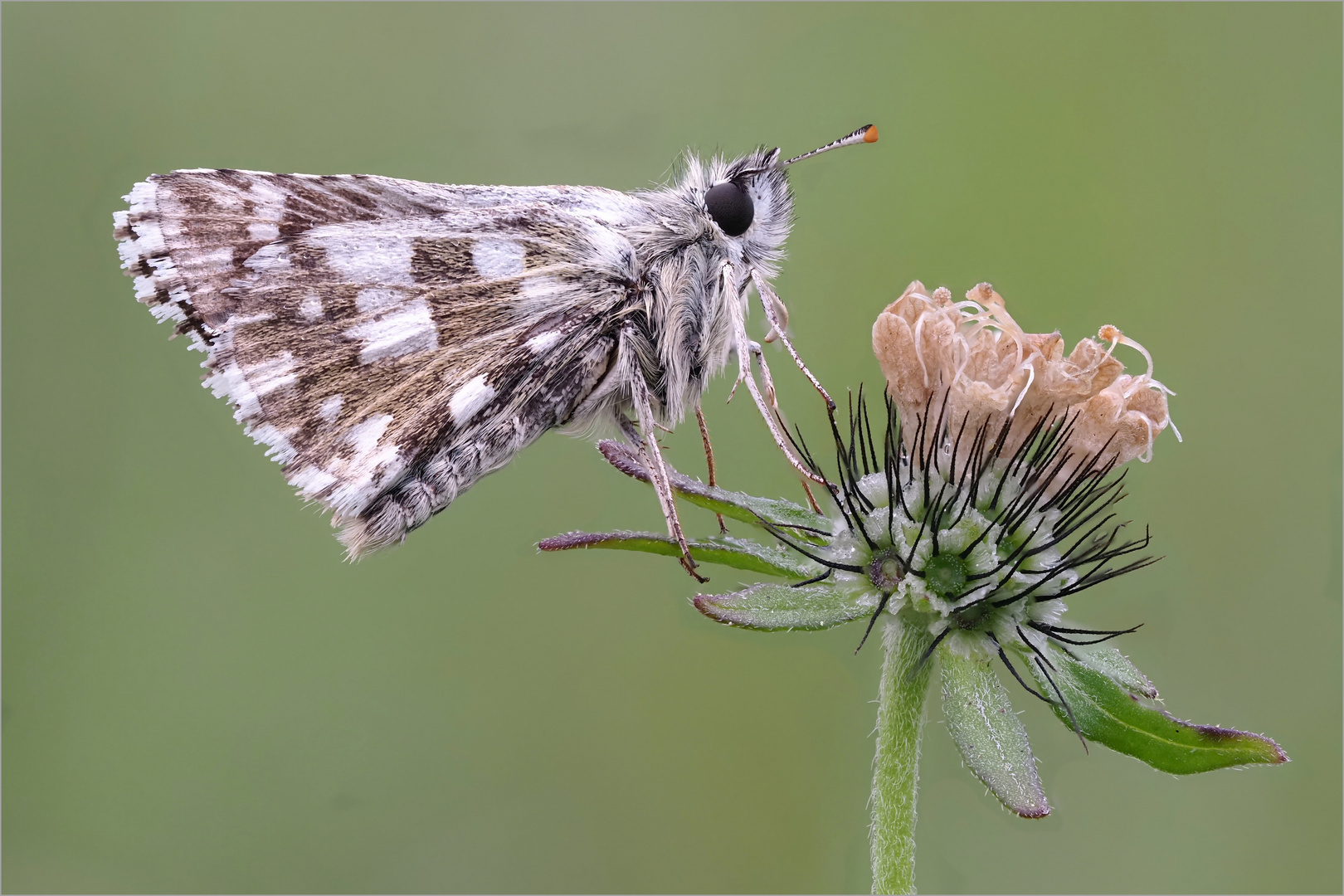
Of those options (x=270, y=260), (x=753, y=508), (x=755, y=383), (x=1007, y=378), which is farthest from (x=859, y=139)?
(x=270, y=260)

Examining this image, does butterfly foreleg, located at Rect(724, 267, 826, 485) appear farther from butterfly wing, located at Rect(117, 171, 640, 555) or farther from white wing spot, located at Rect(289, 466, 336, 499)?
white wing spot, located at Rect(289, 466, 336, 499)

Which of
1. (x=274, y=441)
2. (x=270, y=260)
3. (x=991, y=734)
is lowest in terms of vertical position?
(x=991, y=734)

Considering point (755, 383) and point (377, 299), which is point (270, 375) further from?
point (755, 383)

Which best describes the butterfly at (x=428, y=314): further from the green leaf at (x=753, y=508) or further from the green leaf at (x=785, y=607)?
the green leaf at (x=785, y=607)

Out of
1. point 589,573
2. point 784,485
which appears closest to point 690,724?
point 589,573

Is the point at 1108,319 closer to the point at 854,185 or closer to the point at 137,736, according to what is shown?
the point at 854,185

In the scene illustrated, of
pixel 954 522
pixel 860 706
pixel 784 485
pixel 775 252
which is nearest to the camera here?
pixel 954 522
